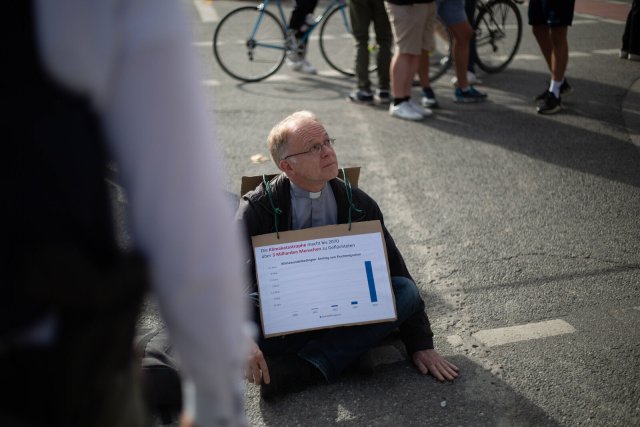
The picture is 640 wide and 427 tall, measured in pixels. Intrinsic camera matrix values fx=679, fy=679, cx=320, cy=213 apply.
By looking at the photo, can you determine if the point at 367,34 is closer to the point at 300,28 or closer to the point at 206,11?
the point at 300,28

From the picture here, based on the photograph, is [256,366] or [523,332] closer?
[256,366]

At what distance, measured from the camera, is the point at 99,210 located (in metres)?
0.95

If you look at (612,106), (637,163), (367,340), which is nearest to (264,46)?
(612,106)

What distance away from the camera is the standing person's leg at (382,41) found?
6.30 meters

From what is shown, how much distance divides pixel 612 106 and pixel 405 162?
2.45 m

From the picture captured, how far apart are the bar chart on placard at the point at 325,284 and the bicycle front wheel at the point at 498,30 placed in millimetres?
5248

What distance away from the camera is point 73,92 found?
0.89m

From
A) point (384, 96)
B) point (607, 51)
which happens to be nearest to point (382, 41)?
point (384, 96)

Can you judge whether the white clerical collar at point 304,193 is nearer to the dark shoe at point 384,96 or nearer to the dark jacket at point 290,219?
the dark jacket at point 290,219

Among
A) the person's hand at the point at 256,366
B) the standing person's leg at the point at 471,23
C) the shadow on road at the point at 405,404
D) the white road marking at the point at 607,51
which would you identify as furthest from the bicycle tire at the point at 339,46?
the person's hand at the point at 256,366

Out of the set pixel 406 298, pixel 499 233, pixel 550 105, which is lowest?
pixel 499 233

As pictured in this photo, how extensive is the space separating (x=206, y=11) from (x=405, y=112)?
6061 millimetres

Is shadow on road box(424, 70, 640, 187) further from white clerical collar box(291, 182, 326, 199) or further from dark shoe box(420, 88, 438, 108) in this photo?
white clerical collar box(291, 182, 326, 199)

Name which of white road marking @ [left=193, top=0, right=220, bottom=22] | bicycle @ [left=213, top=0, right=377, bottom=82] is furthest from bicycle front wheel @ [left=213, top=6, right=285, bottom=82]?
white road marking @ [left=193, top=0, right=220, bottom=22]
